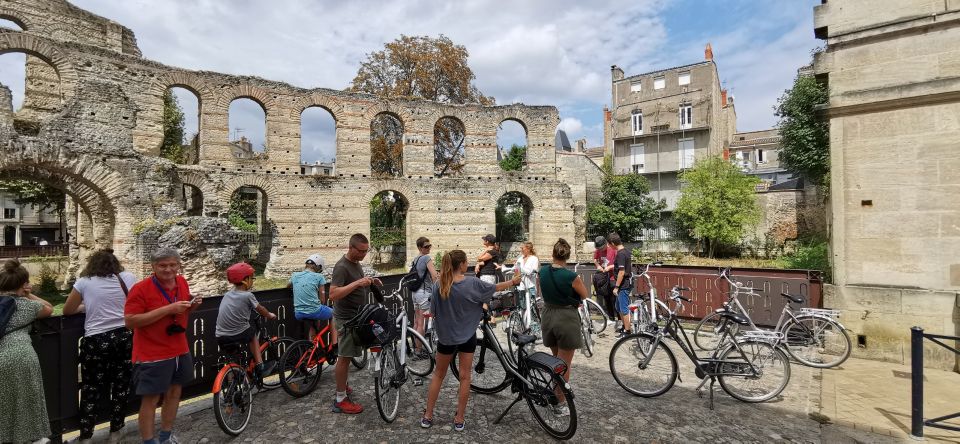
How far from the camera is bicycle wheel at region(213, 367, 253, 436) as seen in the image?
405cm

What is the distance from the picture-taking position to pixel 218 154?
17.3m

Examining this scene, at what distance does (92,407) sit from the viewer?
13.1 feet

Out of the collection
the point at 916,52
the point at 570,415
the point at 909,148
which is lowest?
the point at 570,415

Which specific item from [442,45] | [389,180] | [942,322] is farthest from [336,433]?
[442,45]

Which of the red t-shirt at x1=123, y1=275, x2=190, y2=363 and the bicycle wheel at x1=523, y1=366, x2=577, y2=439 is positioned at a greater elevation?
the red t-shirt at x1=123, y1=275, x2=190, y2=363

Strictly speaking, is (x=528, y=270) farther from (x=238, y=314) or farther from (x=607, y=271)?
(x=238, y=314)

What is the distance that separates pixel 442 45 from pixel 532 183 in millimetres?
11229

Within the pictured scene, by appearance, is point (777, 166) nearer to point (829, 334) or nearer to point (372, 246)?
point (372, 246)

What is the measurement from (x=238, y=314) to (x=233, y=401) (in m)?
0.84

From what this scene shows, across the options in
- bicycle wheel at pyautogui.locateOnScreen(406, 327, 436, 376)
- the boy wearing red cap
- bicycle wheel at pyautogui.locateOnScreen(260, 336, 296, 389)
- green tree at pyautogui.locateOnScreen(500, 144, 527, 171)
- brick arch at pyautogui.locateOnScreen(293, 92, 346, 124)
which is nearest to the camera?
the boy wearing red cap

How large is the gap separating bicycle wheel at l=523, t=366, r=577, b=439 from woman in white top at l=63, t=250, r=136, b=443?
3.81 metres

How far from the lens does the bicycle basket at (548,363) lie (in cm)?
401

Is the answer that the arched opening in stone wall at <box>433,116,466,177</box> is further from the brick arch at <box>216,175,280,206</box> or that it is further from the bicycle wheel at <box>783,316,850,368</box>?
the bicycle wheel at <box>783,316,850,368</box>

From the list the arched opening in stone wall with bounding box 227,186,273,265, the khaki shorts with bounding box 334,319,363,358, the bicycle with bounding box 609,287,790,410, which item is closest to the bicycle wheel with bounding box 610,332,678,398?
the bicycle with bounding box 609,287,790,410
